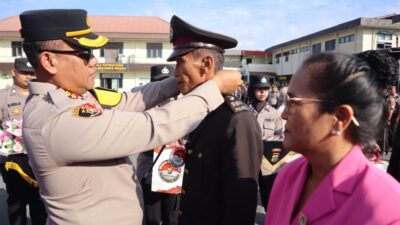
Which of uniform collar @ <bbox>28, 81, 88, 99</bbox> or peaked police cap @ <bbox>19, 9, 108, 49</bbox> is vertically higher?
peaked police cap @ <bbox>19, 9, 108, 49</bbox>

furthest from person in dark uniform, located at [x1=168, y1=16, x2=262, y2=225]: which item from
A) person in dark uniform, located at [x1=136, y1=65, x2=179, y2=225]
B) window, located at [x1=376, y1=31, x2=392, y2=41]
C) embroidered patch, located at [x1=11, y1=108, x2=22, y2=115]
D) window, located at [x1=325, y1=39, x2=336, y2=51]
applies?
window, located at [x1=325, y1=39, x2=336, y2=51]

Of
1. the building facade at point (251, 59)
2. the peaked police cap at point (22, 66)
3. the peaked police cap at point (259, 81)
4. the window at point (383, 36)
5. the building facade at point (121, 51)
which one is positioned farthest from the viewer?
the building facade at point (251, 59)

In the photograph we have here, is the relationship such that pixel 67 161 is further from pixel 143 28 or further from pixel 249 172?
pixel 143 28

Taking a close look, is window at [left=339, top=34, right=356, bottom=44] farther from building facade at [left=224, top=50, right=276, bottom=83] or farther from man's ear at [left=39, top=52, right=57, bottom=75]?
man's ear at [left=39, top=52, right=57, bottom=75]

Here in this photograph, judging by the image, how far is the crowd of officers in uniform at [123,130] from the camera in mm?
1512

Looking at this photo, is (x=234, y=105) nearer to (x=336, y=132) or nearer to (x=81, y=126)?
(x=336, y=132)

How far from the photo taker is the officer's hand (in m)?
1.76

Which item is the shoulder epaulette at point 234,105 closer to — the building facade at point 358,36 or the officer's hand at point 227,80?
the officer's hand at point 227,80

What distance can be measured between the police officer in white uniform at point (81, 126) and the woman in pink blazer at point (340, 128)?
415mm

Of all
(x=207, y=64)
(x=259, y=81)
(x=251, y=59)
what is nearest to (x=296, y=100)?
(x=207, y=64)

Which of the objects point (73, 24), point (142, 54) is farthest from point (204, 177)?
point (142, 54)

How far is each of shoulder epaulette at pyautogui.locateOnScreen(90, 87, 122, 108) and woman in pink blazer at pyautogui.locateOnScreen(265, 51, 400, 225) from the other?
1126 millimetres

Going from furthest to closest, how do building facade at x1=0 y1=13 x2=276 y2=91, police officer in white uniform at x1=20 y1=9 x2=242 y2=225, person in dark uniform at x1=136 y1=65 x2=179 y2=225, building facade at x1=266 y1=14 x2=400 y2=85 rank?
building facade at x1=0 y1=13 x2=276 y2=91, building facade at x1=266 y1=14 x2=400 y2=85, person in dark uniform at x1=136 y1=65 x2=179 y2=225, police officer in white uniform at x1=20 y1=9 x2=242 y2=225

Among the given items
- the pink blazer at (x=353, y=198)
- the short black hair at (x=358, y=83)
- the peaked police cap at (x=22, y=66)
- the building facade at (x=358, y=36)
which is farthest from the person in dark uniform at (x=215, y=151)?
the building facade at (x=358, y=36)
